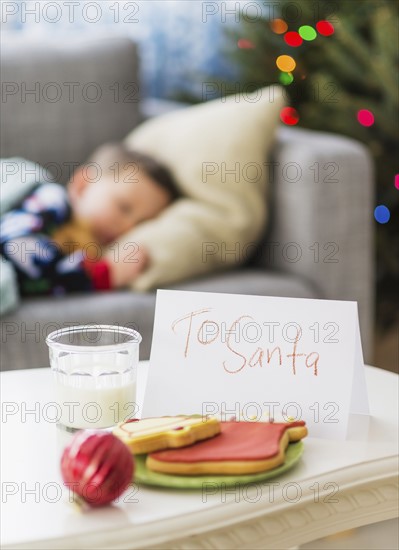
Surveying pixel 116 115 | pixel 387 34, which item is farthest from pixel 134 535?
pixel 387 34

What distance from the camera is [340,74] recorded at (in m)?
2.41

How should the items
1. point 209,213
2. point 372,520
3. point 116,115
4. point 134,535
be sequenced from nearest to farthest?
point 134,535, point 372,520, point 209,213, point 116,115

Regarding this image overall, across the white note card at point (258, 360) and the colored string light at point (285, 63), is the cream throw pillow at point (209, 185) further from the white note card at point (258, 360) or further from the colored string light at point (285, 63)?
the white note card at point (258, 360)

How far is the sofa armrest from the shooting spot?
71.6 inches

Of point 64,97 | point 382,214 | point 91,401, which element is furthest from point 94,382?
point 382,214

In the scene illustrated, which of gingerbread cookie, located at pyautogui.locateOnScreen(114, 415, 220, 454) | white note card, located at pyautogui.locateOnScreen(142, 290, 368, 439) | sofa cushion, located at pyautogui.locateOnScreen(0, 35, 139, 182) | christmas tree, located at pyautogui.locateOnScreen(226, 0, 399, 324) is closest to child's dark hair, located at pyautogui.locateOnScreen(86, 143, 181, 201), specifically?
sofa cushion, located at pyautogui.locateOnScreen(0, 35, 139, 182)

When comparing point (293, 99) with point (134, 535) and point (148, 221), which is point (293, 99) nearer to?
point (148, 221)

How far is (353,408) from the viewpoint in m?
0.90

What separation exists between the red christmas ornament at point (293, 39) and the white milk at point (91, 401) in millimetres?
1707

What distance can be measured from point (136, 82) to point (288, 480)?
1.54 metres

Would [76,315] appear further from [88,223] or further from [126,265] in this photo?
[88,223]

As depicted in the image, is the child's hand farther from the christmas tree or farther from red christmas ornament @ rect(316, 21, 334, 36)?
red christmas ornament @ rect(316, 21, 334, 36)

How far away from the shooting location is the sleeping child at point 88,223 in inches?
66.2

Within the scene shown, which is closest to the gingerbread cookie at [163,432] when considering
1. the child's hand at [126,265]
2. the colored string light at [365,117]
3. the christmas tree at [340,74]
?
the child's hand at [126,265]
